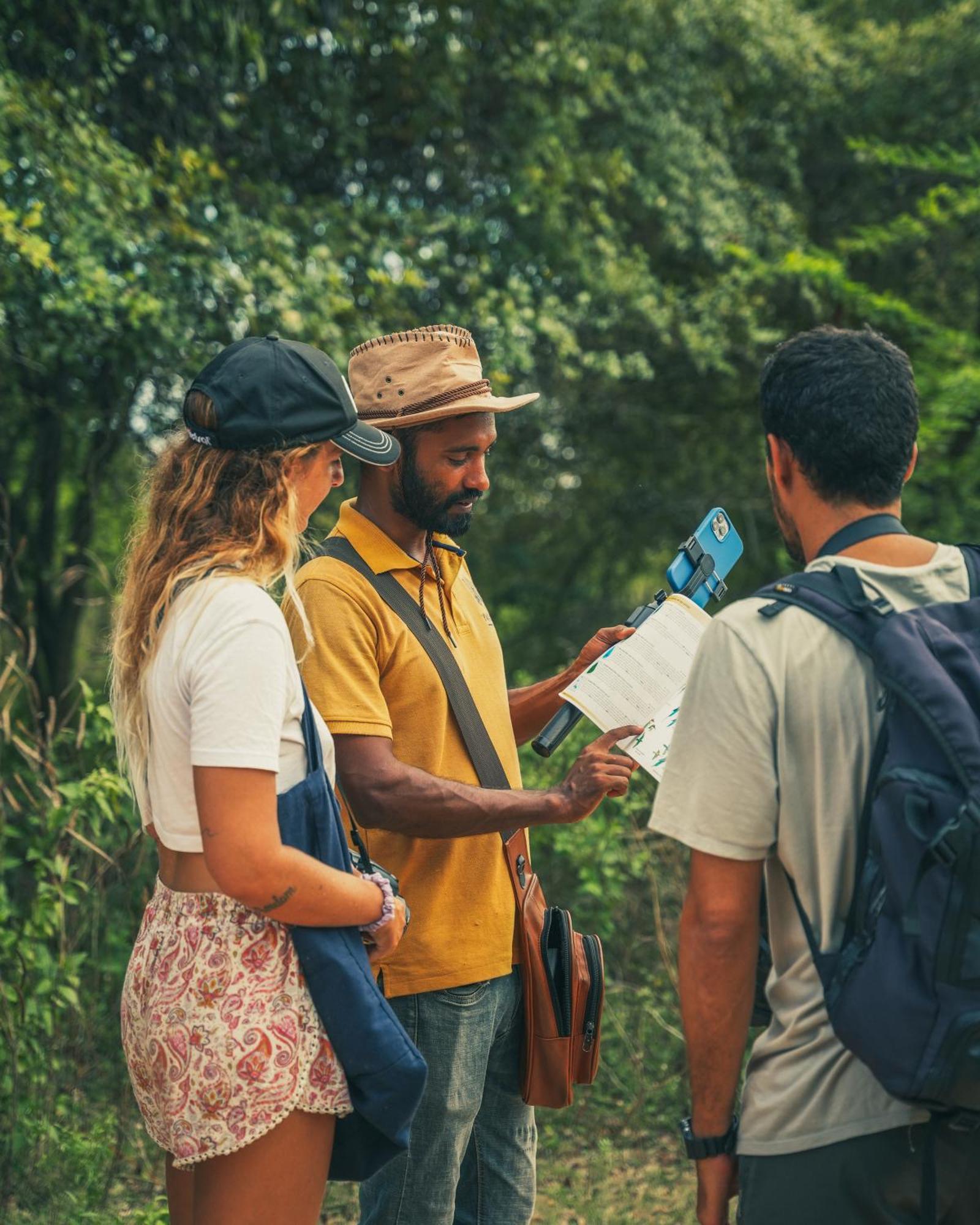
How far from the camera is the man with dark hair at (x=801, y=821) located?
1714mm

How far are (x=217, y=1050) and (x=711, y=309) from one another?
6873 millimetres

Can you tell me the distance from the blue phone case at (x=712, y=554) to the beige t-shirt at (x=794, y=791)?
85 cm

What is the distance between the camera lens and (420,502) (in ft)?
9.06

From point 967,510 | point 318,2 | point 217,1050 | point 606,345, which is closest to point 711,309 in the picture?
point 606,345

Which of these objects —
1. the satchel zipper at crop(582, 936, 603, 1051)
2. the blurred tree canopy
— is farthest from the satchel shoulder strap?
the blurred tree canopy

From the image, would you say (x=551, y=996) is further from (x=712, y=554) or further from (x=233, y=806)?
(x=233, y=806)

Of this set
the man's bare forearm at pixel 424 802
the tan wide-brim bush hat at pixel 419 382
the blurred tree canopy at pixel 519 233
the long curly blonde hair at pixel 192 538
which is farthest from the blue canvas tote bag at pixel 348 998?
the blurred tree canopy at pixel 519 233

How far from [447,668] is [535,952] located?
0.61 meters

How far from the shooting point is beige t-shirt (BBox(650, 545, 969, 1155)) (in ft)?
5.66

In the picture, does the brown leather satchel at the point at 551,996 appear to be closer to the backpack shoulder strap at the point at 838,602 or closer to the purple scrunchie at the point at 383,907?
the purple scrunchie at the point at 383,907

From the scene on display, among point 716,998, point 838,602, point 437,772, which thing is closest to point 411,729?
point 437,772

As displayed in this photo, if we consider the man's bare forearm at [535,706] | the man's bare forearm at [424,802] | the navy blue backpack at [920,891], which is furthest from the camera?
the man's bare forearm at [535,706]

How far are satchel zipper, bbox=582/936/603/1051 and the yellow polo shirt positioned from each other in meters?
0.20

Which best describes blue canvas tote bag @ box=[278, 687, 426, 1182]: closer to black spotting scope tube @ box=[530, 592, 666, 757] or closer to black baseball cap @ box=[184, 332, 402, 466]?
black baseball cap @ box=[184, 332, 402, 466]
